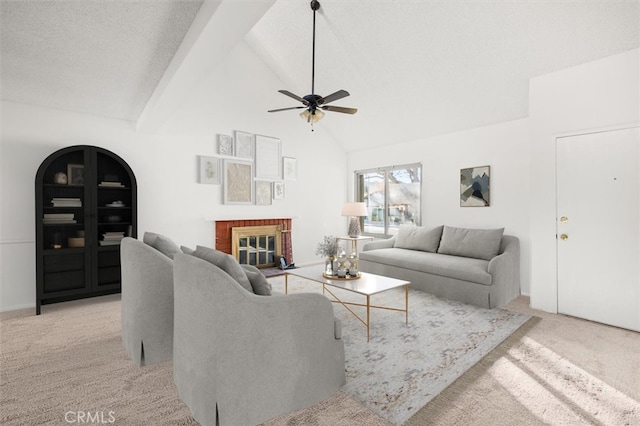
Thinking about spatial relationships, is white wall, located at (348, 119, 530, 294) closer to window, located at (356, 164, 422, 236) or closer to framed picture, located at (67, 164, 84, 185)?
window, located at (356, 164, 422, 236)

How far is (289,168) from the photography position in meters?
6.24

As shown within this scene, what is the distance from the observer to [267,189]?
19.5 feet

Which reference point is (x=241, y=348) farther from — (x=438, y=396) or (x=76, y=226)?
(x=76, y=226)

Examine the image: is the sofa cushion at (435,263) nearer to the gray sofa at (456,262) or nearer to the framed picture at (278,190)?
the gray sofa at (456,262)

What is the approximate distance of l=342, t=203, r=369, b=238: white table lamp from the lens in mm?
6195

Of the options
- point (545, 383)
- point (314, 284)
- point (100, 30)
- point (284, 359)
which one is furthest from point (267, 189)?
point (545, 383)

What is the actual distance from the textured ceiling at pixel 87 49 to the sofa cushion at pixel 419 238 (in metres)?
4.25

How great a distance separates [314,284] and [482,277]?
2.31 m

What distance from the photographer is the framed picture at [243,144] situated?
5.56 metres

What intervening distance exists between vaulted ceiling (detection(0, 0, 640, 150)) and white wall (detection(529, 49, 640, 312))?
16 centimetres

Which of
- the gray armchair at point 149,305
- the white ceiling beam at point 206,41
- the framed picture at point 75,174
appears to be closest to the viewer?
the white ceiling beam at point 206,41

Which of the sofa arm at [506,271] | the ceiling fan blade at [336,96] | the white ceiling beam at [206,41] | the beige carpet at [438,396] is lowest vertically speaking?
the beige carpet at [438,396]

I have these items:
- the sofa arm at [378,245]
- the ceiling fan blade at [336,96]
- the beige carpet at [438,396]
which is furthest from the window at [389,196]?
the beige carpet at [438,396]

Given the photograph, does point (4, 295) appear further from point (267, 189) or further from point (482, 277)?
point (482, 277)
